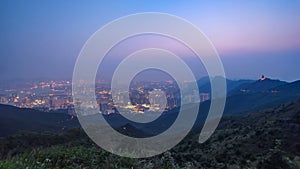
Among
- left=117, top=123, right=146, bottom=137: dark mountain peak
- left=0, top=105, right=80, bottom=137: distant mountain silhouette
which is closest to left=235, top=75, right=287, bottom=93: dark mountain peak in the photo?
left=0, top=105, right=80, bottom=137: distant mountain silhouette

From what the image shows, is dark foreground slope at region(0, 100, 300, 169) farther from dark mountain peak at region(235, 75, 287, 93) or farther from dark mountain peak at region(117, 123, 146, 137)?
dark mountain peak at region(235, 75, 287, 93)

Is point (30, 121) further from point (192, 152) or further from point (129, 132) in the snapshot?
point (192, 152)

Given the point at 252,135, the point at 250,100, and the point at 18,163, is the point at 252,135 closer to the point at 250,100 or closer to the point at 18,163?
the point at 18,163

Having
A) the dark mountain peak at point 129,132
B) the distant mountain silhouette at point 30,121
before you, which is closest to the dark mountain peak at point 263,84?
the distant mountain silhouette at point 30,121

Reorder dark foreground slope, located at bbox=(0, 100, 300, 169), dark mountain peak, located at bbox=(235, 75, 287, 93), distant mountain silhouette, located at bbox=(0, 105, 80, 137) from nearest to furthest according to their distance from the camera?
dark foreground slope, located at bbox=(0, 100, 300, 169) → distant mountain silhouette, located at bbox=(0, 105, 80, 137) → dark mountain peak, located at bbox=(235, 75, 287, 93)

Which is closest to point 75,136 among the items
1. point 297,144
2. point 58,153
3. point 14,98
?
point 297,144

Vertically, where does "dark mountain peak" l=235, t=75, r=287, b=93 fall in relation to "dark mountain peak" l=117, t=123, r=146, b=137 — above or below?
above

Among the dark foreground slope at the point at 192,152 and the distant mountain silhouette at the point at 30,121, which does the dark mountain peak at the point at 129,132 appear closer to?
the dark foreground slope at the point at 192,152
